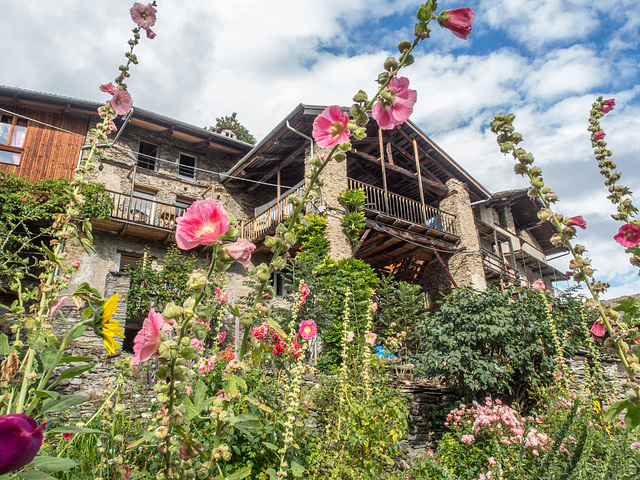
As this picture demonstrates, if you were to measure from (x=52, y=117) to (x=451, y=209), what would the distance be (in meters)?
13.1

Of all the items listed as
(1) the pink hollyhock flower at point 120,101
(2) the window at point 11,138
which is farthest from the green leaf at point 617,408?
(2) the window at point 11,138

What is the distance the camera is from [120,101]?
58.0 inches

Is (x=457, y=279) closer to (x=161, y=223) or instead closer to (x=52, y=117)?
(x=161, y=223)

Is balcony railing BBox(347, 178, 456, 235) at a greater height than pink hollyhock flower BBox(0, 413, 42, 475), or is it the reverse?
balcony railing BBox(347, 178, 456, 235)

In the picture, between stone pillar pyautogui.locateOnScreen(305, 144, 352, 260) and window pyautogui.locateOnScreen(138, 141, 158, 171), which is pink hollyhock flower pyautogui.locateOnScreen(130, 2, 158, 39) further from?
window pyautogui.locateOnScreen(138, 141, 158, 171)

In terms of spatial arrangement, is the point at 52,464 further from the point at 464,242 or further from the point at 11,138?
the point at 11,138

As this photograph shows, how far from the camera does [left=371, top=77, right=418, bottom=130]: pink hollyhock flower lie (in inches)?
36.7

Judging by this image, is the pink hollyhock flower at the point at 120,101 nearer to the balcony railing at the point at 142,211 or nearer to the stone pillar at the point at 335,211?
the stone pillar at the point at 335,211

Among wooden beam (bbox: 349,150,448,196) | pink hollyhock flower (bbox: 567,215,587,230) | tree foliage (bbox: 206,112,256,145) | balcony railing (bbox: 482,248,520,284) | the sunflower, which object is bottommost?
the sunflower

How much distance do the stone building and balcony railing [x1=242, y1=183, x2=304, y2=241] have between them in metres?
0.05

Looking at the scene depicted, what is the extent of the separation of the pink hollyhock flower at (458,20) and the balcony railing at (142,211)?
10.7 m

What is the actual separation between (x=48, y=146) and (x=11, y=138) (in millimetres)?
926

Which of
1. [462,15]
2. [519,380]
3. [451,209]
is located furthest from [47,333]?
[451,209]

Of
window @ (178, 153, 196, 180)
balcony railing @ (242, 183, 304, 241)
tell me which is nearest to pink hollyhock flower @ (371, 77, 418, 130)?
balcony railing @ (242, 183, 304, 241)
